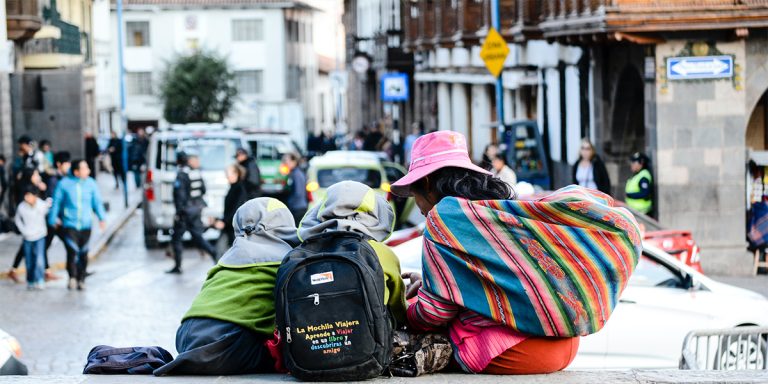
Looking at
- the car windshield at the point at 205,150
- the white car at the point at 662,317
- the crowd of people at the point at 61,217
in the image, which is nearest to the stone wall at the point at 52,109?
the car windshield at the point at 205,150

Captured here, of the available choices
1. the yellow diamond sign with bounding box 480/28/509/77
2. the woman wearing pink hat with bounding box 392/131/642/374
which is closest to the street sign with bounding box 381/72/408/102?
the yellow diamond sign with bounding box 480/28/509/77

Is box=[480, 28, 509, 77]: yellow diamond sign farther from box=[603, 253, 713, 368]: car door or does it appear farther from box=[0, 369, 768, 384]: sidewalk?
box=[0, 369, 768, 384]: sidewalk

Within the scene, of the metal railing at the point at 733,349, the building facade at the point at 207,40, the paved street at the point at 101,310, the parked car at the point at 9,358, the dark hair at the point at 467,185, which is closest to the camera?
the dark hair at the point at 467,185

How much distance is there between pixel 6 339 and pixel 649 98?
43.5 feet

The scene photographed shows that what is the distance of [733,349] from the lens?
27.9 feet

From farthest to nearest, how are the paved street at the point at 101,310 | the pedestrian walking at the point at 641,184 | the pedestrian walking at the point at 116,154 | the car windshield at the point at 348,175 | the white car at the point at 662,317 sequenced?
the pedestrian walking at the point at 116,154
the car windshield at the point at 348,175
the pedestrian walking at the point at 641,184
the paved street at the point at 101,310
the white car at the point at 662,317

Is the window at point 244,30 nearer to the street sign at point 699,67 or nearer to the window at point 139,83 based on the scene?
the window at point 139,83

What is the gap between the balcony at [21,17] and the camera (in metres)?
27.1

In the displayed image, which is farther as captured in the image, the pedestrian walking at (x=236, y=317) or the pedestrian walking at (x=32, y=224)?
the pedestrian walking at (x=32, y=224)

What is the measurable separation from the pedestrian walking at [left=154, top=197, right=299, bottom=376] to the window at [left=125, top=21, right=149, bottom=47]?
76.4 meters

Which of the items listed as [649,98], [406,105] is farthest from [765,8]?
[406,105]

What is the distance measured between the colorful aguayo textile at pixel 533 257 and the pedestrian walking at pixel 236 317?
0.78 m

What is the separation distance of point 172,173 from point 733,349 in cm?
1613

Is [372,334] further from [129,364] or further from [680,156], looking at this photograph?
[680,156]
